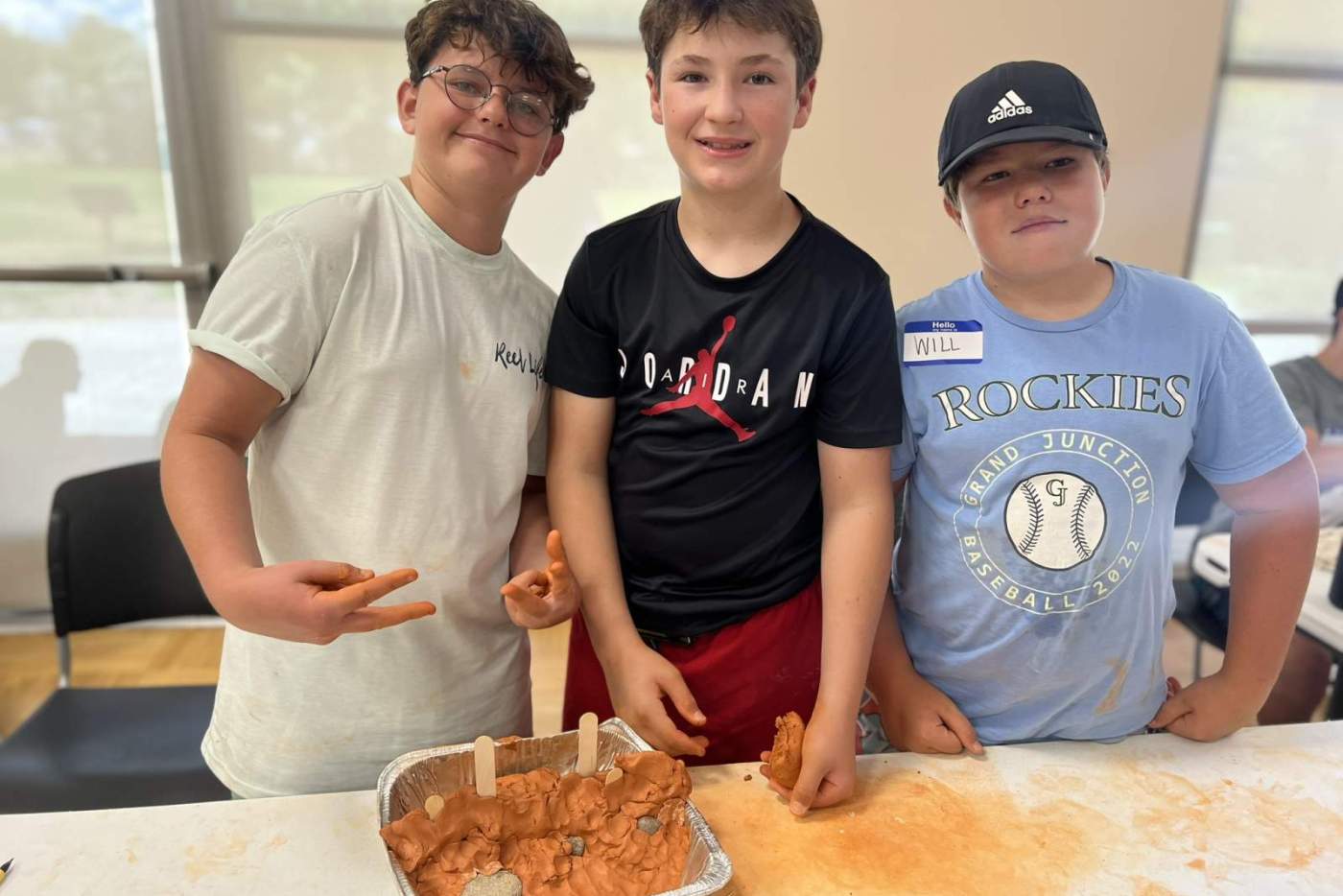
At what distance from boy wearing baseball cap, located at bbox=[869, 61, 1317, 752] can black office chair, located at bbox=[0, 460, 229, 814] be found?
1257mm

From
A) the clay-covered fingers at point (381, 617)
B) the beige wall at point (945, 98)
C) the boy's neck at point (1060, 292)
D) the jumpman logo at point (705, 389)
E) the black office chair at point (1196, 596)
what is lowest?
the black office chair at point (1196, 596)

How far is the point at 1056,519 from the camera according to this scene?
1041 mm

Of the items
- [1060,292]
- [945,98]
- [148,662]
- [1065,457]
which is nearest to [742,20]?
[1060,292]

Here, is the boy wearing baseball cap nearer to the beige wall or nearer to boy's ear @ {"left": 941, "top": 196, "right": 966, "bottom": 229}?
boy's ear @ {"left": 941, "top": 196, "right": 966, "bottom": 229}

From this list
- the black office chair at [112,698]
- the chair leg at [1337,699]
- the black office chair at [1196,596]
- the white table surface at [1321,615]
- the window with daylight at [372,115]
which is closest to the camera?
the black office chair at [112,698]

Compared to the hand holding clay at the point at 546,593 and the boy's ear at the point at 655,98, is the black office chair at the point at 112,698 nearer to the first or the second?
the hand holding clay at the point at 546,593

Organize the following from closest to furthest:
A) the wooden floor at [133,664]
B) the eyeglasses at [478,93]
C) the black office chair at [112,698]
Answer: the eyeglasses at [478,93], the black office chair at [112,698], the wooden floor at [133,664]

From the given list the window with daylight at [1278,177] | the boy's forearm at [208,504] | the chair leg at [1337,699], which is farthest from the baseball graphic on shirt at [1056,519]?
the window with daylight at [1278,177]

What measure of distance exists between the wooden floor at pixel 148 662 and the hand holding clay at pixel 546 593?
57.3 inches

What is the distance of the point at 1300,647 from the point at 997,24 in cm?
198

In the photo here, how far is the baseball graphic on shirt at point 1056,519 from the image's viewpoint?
104 centimetres

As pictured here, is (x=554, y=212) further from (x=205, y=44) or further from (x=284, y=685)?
(x=284, y=685)

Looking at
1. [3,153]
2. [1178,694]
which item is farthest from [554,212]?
[1178,694]

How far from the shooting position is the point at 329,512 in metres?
1.00
